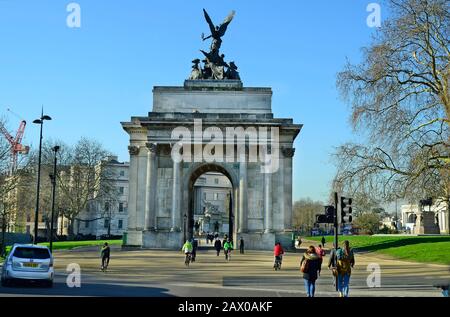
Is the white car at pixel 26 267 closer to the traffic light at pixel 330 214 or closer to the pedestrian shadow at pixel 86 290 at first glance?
the pedestrian shadow at pixel 86 290

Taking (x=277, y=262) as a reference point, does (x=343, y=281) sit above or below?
above

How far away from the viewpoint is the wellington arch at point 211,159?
52594 mm

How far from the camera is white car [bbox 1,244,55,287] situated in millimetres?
20141

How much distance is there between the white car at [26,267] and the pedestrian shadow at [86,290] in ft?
1.19

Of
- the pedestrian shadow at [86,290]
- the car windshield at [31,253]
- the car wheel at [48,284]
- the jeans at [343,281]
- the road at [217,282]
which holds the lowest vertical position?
the road at [217,282]

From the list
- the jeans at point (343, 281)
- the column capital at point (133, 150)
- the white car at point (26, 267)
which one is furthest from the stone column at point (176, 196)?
the jeans at point (343, 281)

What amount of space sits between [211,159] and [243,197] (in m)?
4.87

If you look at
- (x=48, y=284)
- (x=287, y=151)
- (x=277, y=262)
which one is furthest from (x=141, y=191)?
(x=48, y=284)

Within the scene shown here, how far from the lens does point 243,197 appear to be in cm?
5312

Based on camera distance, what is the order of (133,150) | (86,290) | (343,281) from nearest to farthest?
(343,281), (86,290), (133,150)

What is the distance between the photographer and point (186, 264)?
3359cm

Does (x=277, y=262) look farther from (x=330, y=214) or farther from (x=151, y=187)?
(x=151, y=187)

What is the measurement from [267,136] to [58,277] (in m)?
30.4
